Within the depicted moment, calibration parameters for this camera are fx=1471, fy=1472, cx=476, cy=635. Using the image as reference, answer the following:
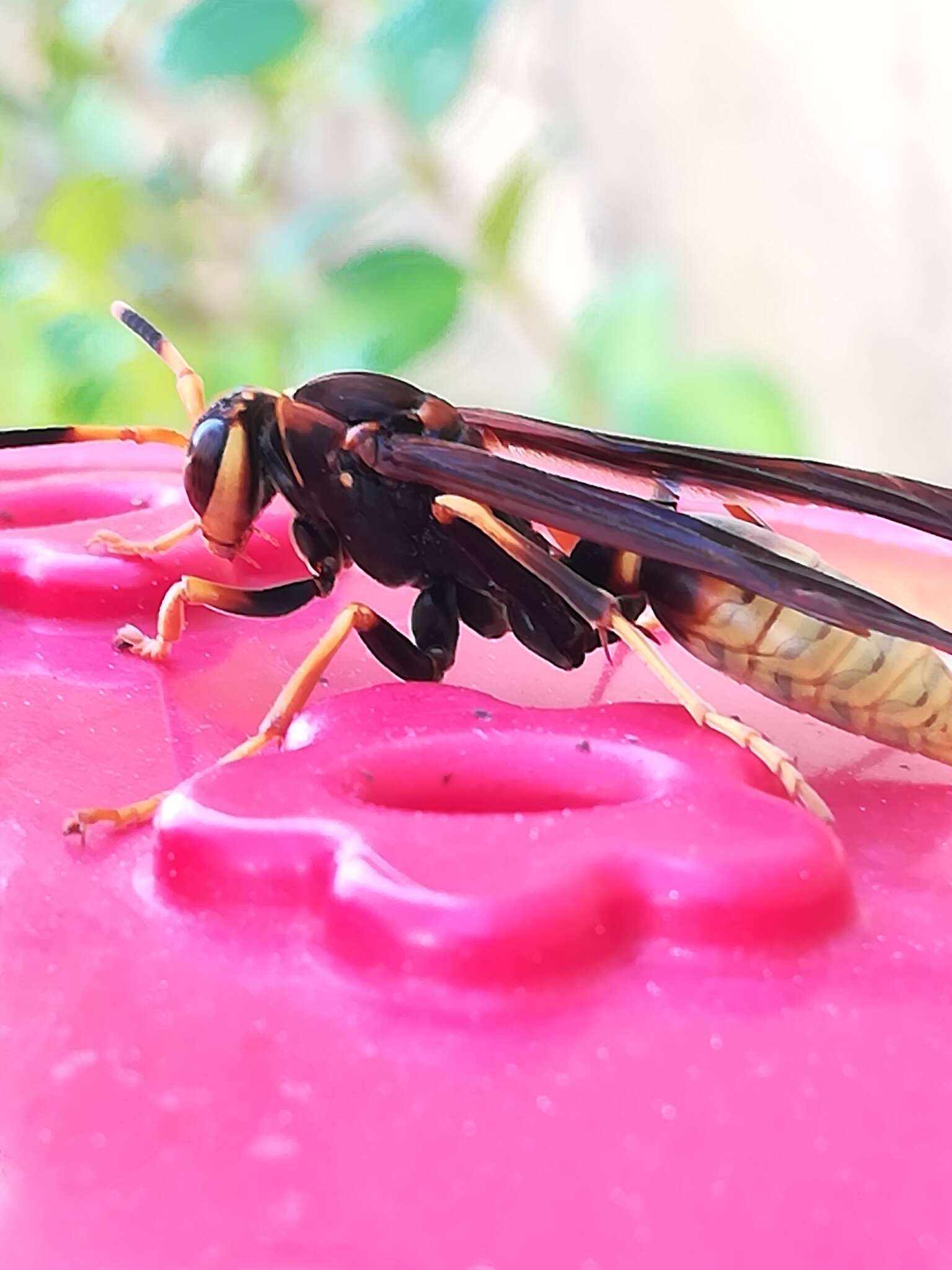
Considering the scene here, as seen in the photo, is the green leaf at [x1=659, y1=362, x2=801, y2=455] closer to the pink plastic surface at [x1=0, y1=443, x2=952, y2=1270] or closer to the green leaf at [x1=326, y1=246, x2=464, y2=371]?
the green leaf at [x1=326, y1=246, x2=464, y2=371]

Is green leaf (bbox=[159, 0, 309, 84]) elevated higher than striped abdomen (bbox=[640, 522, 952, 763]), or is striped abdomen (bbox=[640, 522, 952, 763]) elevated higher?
green leaf (bbox=[159, 0, 309, 84])

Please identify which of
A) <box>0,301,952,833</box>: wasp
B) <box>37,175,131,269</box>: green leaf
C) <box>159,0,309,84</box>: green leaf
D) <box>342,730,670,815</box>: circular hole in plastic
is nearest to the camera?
<box>342,730,670,815</box>: circular hole in plastic

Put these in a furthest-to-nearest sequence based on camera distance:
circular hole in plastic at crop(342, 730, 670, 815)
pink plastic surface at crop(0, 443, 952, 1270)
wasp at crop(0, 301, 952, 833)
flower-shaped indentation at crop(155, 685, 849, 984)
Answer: wasp at crop(0, 301, 952, 833) < circular hole in plastic at crop(342, 730, 670, 815) < flower-shaped indentation at crop(155, 685, 849, 984) < pink plastic surface at crop(0, 443, 952, 1270)

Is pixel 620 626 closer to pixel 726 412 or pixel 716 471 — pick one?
pixel 716 471

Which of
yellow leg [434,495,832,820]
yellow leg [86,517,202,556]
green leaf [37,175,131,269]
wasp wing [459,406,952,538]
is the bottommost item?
green leaf [37,175,131,269]

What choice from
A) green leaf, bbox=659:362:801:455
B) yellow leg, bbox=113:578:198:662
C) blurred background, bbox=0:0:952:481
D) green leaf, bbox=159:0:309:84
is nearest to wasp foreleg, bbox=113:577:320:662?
yellow leg, bbox=113:578:198:662

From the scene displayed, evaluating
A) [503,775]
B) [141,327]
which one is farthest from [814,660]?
[141,327]

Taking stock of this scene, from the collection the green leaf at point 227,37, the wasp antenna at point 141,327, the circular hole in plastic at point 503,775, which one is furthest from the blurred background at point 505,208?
the circular hole in plastic at point 503,775
